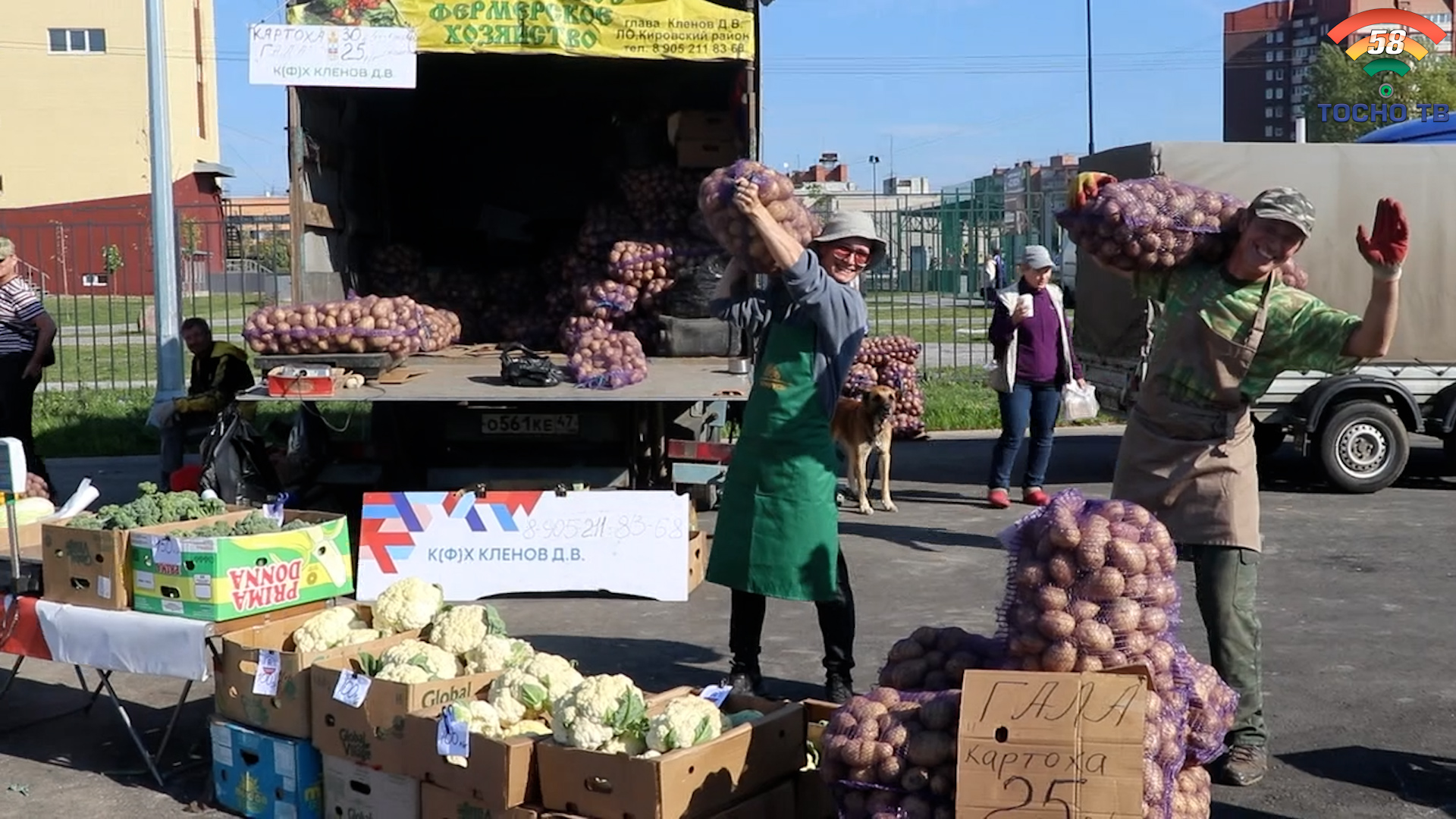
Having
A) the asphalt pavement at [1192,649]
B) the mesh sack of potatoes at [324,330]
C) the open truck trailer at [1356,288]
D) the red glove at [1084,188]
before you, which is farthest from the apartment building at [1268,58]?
the red glove at [1084,188]

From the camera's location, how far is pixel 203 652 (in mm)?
4945

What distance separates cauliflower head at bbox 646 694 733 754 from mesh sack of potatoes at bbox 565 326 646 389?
4236 millimetres

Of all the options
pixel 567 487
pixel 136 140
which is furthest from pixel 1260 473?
pixel 136 140

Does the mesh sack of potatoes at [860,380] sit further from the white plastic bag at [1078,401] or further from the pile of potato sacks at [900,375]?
the white plastic bag at [1078,401]

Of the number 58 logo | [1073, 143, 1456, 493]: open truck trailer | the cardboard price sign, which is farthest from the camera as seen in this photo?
the number 58 logo

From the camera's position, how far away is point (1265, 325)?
4.64m

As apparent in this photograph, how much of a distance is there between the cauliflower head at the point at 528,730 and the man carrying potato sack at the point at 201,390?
6.12m

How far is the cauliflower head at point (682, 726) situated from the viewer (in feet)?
13.0

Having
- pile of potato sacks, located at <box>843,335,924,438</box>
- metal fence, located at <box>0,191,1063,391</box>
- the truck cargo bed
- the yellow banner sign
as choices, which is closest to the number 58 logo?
metal fence, located at <box>0,191,1063,391</box>

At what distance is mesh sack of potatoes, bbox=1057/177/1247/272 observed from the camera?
476 centimetres

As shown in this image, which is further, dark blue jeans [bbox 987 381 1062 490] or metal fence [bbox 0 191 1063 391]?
metal fence [bbox 0 191 1063 391]


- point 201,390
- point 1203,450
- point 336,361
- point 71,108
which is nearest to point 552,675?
point 1203,450

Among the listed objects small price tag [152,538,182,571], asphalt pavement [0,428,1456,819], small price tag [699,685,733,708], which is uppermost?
small price tag [152,538,182,571]

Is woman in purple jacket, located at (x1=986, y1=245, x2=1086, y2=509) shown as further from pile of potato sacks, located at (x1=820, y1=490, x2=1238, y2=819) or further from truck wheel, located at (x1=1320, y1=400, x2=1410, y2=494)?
pile of potato sacks, located at (x1=820, y1=490, x2=1238, y2=819)
